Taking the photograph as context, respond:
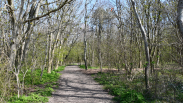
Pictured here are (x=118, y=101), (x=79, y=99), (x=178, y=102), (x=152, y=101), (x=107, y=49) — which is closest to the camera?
(x=178, y=102)

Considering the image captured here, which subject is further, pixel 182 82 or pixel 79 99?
pixel 182 82

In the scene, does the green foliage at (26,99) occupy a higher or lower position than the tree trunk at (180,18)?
lower

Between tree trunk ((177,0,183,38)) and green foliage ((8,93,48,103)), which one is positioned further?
green foliage ((8,93,48,103))

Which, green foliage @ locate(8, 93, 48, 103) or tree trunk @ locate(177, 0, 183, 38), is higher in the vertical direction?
tree trunk @ locate(177, 0, 183, 38)

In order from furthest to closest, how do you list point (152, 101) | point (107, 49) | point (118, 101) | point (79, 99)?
point (107, 49) → point (79, 99) → point (118, 101) → point (152, 101)

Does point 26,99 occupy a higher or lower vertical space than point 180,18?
lower

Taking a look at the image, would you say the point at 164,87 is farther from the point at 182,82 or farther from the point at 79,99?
the point at 79,99

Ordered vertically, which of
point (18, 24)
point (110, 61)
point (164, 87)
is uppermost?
point (18, 24)

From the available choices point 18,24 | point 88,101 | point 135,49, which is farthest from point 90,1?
point 88,101

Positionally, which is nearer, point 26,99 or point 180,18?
point 180,18

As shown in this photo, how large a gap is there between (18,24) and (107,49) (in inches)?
296

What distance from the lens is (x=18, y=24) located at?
16.9ft

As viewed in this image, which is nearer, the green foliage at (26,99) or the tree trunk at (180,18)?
the tree trunk at (180,18)

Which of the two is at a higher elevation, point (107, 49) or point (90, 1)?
point (90, 1)
